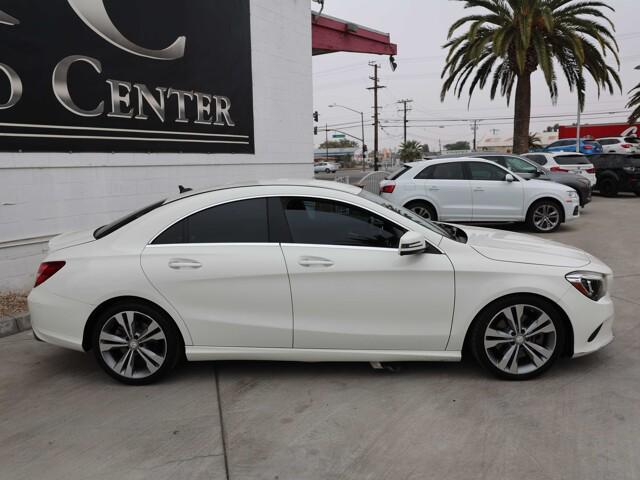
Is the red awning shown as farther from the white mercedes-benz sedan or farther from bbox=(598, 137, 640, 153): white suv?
bbox=(598, 137, 640, 153): white suv

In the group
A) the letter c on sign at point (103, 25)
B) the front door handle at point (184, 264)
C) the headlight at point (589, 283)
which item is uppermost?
the letter c on sign at point (103, 25)

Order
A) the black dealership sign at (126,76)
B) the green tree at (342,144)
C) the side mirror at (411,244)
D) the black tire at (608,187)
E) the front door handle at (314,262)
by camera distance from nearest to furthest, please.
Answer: the side mirror at (411,244) < the front door handle at (314,262) < the black dealership sign at (126,76) < the black tire at (608,187) < the green tree at (342,144)

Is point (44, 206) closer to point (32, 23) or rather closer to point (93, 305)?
point (32, 23)

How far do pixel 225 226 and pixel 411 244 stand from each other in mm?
1376

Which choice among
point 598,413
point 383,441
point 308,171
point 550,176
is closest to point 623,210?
point 550,176

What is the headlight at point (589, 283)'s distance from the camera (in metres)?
3.84

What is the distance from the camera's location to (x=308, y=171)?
11656 millimetres

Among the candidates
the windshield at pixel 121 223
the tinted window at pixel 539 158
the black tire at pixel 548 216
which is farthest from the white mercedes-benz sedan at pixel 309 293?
the tinted window at pixel 539 158

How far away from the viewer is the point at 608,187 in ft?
61.3

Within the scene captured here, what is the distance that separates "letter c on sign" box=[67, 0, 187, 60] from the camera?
6.89m

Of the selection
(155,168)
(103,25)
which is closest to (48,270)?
(155,168)

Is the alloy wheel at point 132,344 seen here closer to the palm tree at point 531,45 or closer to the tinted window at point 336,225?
the tinted window at point 336,225

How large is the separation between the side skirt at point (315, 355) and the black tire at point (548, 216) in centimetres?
788

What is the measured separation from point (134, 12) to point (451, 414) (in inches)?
274
